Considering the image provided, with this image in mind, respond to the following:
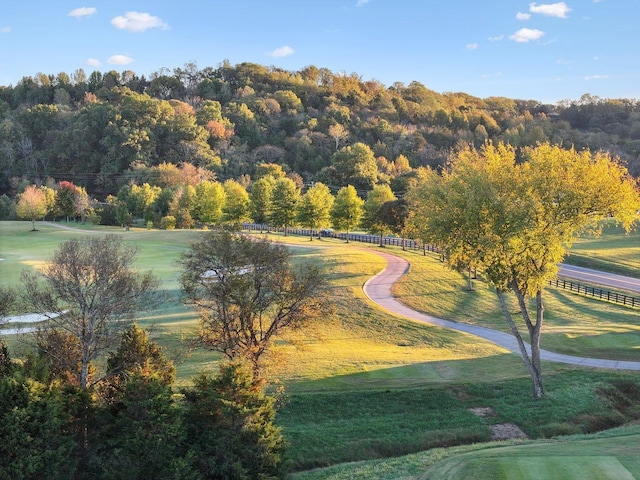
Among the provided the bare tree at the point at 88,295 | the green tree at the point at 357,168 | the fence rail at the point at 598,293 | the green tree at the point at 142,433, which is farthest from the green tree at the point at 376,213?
the green tree at the point at 142,433

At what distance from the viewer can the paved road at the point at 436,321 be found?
28644 mm

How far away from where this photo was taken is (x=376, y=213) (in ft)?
207

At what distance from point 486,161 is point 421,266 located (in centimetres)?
2875

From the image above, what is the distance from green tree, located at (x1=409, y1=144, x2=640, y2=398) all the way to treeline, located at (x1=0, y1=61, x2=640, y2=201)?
3069 inches

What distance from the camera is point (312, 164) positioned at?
126125 mm

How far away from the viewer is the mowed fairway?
1254 cm

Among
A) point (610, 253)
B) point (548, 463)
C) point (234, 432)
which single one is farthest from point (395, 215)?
point (548, 463)

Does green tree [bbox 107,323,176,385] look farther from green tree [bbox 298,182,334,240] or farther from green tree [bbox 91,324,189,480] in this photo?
green tree [bbox 298,182,334,240]

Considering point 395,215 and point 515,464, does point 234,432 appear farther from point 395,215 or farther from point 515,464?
point 395,215

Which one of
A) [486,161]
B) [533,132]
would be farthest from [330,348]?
[533,132]

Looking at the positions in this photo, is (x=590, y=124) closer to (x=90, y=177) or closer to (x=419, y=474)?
(x=90, y=177)

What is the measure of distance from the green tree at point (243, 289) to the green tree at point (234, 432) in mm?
5356

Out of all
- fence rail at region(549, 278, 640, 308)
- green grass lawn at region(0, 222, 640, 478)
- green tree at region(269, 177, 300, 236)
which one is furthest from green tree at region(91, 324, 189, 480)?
green tree at region(269, 177, 300, 236)

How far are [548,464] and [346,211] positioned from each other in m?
53.2
